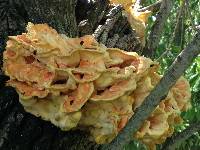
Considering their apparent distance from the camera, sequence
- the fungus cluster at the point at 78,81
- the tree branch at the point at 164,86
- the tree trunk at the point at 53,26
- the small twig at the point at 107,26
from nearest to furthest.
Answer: the tree branch at the point at 164,86
the fungus cluster at the point at 78,81
the tree trunk at the point at 53,26
the small twig at the point at 107,26

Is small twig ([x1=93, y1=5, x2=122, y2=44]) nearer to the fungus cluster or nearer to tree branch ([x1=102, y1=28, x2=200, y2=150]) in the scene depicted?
the fungus cluster

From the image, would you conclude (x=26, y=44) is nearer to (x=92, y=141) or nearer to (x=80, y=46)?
Answer: (x=80, y=46)

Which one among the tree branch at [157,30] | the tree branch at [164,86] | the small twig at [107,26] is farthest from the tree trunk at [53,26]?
the tree branch at [164,86]

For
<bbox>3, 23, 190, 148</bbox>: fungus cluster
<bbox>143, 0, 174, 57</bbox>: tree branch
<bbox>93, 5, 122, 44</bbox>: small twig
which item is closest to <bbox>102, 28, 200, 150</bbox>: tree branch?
<bbox>3, 23, 190, 148</bbox>: fungus cluster

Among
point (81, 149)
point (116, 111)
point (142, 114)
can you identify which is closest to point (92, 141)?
point (81, 149)

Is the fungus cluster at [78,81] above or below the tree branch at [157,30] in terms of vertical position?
below

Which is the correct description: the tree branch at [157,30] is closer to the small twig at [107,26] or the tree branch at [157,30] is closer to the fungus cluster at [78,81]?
the small twig at [107,26]
